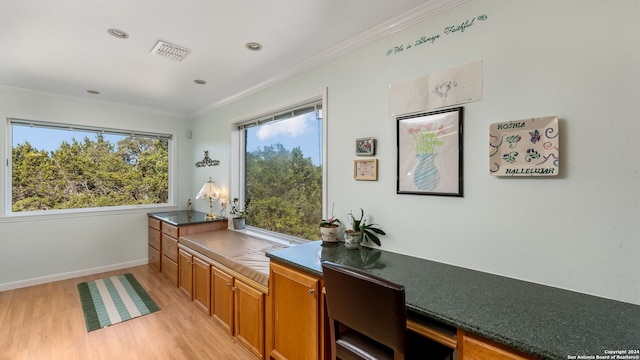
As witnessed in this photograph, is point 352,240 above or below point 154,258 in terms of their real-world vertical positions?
above

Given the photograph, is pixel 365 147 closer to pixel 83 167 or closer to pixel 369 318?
pixel 369 318

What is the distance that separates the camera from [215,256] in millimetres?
2568

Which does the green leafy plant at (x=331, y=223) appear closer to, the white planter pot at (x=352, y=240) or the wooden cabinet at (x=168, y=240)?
the white planter pot at (x=352, y=240)

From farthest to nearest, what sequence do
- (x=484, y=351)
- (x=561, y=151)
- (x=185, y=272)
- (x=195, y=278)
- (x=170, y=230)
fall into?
(x=170, y=230)
(x=185, y=272)
(x=195, y=278)
(x=561, y=151)
(x=484, y=351)

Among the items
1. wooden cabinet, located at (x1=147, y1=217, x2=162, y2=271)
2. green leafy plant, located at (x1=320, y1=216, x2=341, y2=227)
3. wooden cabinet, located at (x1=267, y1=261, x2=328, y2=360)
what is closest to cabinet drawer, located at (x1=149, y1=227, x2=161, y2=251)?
wooden cabinet, located at (x1=147, y1=217, x2=162, y2=271)

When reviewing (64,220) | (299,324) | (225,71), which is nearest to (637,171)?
(299,324)

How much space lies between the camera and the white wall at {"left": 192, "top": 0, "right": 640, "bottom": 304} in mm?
1171

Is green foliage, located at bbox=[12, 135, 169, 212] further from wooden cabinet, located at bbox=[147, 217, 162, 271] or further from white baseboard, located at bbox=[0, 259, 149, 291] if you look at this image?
white baseboard, located at bbox=[0, 259, 149, 291]

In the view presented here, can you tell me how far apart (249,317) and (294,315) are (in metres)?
0.60

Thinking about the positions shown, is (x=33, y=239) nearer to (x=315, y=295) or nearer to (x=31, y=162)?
(x=31, y=162)

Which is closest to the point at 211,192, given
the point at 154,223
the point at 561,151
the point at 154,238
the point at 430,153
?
the point at 154,223

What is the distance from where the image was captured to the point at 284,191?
3.12 m

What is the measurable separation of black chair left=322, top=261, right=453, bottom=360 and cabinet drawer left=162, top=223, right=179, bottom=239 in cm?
271

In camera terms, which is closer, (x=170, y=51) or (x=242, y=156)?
(x=170, y=51)
